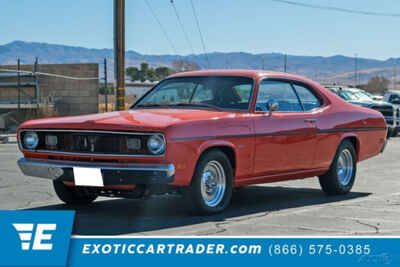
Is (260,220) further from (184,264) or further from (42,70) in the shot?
(42,70)

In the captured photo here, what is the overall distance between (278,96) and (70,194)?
2.64 meters

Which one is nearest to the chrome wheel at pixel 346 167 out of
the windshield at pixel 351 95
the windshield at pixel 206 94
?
the windshield at pixel 206 94

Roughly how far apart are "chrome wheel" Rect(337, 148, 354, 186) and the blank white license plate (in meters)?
3.80

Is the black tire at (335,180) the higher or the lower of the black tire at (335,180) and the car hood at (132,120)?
the lower

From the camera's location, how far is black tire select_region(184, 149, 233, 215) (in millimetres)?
6934

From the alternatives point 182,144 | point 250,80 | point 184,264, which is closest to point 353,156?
point 250,80

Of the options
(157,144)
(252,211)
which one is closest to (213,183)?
(252,211)

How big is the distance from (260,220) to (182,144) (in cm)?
111

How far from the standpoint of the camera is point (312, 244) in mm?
4621

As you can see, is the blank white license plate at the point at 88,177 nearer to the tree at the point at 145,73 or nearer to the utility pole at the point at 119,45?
the utility pole at the point at 119,45

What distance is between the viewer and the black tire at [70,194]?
25.3 ft

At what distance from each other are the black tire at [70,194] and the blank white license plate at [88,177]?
0.87m

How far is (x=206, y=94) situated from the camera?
26.3 feet

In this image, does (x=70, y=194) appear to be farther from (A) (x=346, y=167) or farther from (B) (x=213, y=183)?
(A) (x=346, y=167)
